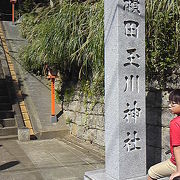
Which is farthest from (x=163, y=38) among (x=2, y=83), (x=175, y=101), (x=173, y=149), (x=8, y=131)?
(x=2, y=83)

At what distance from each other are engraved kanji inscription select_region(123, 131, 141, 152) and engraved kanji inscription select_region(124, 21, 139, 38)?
148 centimetres

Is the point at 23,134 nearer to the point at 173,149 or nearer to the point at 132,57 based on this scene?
the point at 132,57

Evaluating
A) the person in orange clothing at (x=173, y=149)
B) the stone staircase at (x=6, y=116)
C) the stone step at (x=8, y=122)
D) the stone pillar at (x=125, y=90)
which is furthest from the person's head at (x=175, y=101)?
the stone step at (x=8, y=122)

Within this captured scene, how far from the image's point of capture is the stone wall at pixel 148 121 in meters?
4.65

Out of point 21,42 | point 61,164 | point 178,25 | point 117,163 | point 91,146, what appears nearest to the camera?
point 117,163

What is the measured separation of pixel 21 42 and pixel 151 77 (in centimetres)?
1023

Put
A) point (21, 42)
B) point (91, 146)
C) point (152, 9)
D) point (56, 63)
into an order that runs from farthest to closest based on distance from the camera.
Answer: point (21, 42), point (56, 63), point (91, 146), point (152, 9)

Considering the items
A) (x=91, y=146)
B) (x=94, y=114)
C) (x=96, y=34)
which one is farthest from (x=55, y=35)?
(x=91, y=146)

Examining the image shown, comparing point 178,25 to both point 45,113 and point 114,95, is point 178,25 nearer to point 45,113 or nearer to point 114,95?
point 114,95

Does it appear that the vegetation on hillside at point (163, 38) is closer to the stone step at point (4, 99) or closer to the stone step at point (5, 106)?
the stone step at point (5, 106)

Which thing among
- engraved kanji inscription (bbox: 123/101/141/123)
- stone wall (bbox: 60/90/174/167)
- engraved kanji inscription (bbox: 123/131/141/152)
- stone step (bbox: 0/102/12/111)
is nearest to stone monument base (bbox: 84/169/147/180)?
engraved kanji inscription (bbox: 123/131/141/152)

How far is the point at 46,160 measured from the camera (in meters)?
5.74

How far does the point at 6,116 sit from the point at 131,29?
6.02m

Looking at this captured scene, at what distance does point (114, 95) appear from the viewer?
12.4 feet
